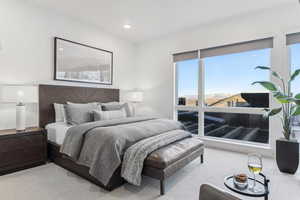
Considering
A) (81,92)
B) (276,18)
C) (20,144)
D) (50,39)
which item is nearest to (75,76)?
(81,92)

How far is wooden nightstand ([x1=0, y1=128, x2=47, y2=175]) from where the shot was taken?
8.32 feet

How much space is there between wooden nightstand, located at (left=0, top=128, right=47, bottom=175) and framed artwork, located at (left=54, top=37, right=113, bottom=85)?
1313mm

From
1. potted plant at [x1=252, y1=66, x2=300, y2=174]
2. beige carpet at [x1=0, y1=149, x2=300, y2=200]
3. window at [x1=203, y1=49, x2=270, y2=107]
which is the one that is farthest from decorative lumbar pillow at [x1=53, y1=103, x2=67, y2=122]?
potted plant at [x1=252, y1=66, x2=300, y2=174]

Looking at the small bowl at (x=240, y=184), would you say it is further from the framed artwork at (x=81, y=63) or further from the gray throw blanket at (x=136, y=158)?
the framed artwork at (x=81, y=63)

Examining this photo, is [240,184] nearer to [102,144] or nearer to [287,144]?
[102,144]

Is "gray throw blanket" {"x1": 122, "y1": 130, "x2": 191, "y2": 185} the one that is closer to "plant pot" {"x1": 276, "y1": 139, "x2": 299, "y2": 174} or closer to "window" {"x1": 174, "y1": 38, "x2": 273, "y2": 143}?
"plant pot" {"x1": 276, "y1": 139, "x2": 299, "y2": 174}

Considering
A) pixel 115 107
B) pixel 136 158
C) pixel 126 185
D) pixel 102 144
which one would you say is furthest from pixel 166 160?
pixel 115 107

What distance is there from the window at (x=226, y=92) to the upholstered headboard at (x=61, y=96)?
2.16m

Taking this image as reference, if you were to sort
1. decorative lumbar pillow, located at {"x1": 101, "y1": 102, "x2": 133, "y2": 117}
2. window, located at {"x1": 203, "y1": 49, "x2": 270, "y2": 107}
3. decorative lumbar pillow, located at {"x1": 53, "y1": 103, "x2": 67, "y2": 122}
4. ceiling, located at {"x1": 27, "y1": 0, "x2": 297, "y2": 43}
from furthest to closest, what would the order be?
decorative lumbar pillow, located at {"x1": 101, "y1": 102, "x2": 133, "y2": 117} < window, located at {"x1": 203, "y1": 49, "x2": 270, "y2": 107} < decorative lumbar pillow, located at {"x1": 53, "y1": 103, "x2": 67, "y2": 122} < ceiling, located at {"x1": 27, "y1": 0, "x2": 297, "y2": 43}

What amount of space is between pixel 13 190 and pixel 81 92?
2.26 metres

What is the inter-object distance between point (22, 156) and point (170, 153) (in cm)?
236

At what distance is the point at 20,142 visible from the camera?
2.68 metres

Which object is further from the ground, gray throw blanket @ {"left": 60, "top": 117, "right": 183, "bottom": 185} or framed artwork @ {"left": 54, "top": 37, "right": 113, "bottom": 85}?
framed artwork @ {"left": 54, "top": 37, "right": 113, "bottom": 85}

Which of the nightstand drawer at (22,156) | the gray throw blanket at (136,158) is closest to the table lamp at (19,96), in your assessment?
the nightstand drawer at (22,156)
